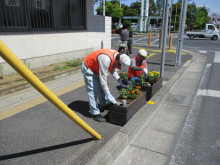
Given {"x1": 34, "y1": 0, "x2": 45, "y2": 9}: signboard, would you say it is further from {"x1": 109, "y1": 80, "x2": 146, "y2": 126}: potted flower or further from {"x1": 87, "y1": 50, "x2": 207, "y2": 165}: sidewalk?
{"x1": 87, "y1": 50, "x2": 207, "y2": 165}: sidewalk

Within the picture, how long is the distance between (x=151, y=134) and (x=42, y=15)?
21.9ft

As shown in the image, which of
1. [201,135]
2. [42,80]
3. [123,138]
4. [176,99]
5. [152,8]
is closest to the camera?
[123,138]

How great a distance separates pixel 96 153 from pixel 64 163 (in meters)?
0.47

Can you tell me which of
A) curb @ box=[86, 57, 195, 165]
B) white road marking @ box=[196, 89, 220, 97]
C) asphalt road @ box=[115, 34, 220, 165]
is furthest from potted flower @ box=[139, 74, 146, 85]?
white road marking @ box=[196, 89, 220, 97]

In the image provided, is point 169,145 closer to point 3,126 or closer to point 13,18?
point 3,126

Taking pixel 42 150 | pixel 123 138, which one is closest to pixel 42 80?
pixel 42 150

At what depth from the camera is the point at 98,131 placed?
3.49 m

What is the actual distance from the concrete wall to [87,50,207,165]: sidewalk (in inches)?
193

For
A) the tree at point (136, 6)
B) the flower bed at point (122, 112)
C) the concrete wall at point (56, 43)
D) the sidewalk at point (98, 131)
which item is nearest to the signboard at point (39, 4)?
the concrete wall at point (56, 43)

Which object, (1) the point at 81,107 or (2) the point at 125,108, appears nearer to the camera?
(2) the point at 125,108

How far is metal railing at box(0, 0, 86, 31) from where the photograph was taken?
21.8 feet

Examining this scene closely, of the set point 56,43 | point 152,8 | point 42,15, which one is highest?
point 152,8

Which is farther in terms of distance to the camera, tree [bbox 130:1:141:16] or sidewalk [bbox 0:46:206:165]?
tree [bbox 130:1:141:16]

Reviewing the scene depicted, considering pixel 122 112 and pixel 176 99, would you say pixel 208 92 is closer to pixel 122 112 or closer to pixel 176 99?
pixel 176 99
